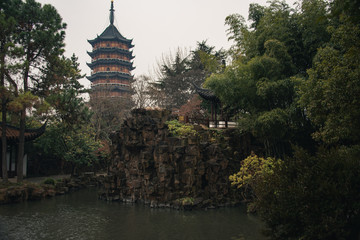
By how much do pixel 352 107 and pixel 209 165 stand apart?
7.63m

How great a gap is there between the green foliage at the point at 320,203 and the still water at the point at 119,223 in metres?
3.50

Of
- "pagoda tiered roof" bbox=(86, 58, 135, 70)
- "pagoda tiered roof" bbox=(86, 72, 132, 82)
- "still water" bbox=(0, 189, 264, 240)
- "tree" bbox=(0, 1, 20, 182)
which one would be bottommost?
"still water" bbox=(0, 189, 264, 240)

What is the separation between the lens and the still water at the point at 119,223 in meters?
8.58

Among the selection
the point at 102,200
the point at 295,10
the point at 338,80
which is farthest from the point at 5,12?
the point at 338,80

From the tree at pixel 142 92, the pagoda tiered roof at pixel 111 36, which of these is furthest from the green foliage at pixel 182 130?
the pagoda tiered roof at pixel 111 36

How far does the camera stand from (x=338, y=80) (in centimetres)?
655

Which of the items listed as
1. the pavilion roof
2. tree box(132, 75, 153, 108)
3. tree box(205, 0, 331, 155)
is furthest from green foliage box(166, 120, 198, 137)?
tree box(132, 75, 153, 108)

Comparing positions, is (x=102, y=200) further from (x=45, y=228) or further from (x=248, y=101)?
(x=248, y=101)

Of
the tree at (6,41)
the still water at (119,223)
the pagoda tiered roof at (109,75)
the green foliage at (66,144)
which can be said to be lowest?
the still water at (119,223)

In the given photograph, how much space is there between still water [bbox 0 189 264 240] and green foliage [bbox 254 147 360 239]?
11.5 ft

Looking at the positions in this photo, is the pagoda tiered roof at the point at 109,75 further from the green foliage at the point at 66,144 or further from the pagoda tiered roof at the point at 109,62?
the green foliage at the point at 66,144

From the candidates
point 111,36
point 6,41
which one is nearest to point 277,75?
point 6,41

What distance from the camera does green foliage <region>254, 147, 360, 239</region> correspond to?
4.56 m

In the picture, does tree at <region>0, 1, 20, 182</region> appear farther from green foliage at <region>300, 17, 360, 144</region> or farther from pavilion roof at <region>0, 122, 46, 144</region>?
green foliage at <region>300, 17, 360, 144</region>
